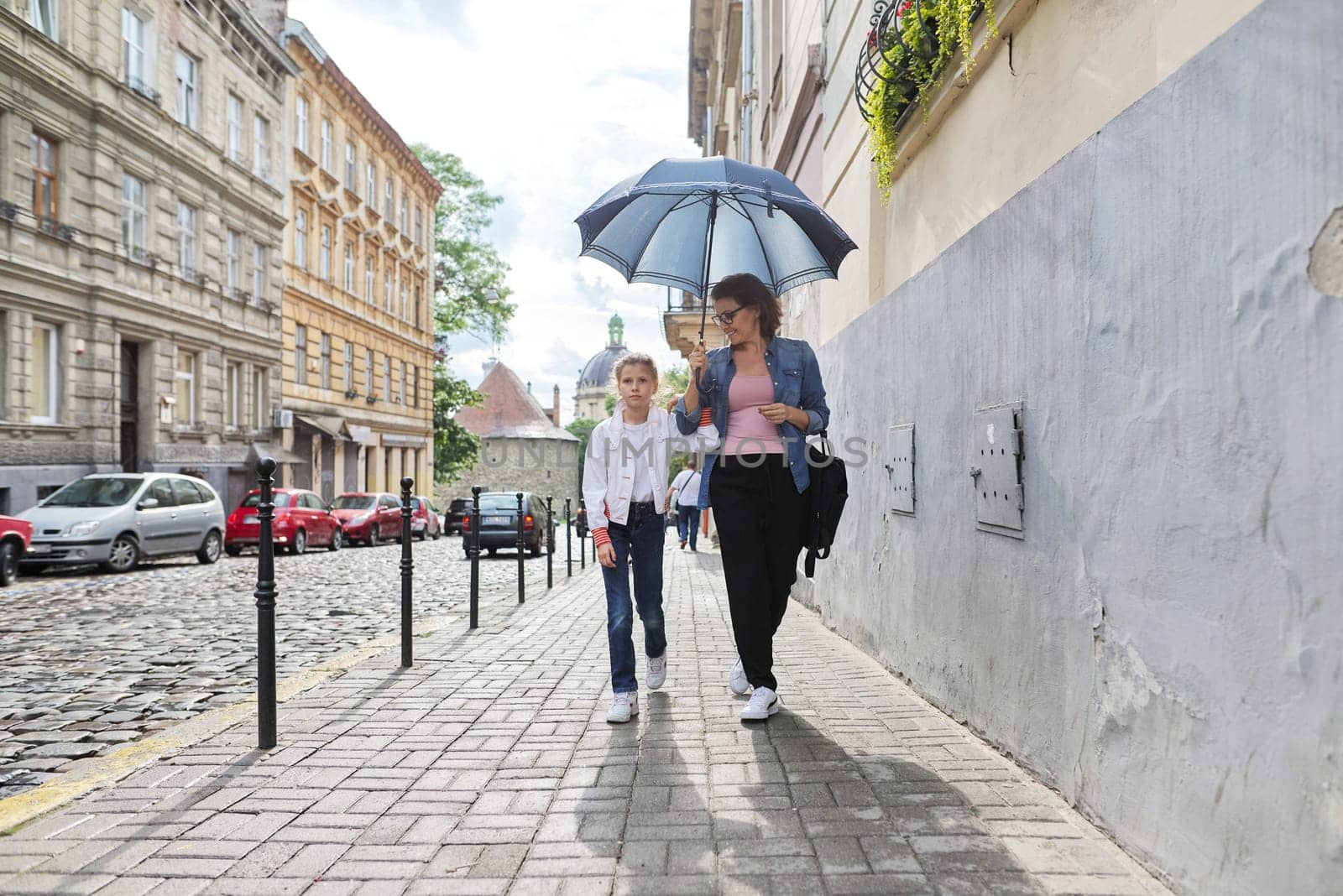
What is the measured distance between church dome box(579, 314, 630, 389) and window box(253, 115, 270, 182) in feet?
410

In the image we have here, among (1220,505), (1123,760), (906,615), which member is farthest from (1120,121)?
(906,615)

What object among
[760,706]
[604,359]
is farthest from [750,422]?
[604,359]

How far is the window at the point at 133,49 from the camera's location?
73.0 feet

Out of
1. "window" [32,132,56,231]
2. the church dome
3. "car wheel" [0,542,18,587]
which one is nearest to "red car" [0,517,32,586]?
"car wheel" [0,542,18,587]

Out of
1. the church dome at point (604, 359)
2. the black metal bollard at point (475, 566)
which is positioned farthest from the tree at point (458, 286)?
the church dome at point (604, 359)

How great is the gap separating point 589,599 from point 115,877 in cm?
805

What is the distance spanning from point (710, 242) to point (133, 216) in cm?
2137

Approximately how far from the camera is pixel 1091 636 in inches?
132

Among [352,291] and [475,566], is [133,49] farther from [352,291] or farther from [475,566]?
[475,566]

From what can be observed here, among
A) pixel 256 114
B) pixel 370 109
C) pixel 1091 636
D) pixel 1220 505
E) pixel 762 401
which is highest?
pixel 370 109

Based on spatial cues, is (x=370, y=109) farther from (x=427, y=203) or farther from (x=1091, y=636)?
(x=1091, y=636)

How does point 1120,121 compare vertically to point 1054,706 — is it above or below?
above

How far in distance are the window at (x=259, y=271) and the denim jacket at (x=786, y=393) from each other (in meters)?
27.0

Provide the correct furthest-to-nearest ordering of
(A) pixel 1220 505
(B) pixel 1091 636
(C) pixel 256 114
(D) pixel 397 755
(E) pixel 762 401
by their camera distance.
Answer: (C) pixel 256 114
(E) pixel 762 401
(D) pixel 397 755
(B) pixel 1091 636
(A) pixel 1220 505
